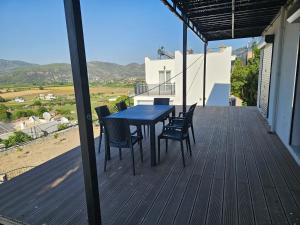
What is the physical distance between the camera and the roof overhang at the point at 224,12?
3.54 metres

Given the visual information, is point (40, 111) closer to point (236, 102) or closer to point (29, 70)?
point (29, 70)

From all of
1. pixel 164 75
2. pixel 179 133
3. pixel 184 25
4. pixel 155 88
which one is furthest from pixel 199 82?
pixel 179 133

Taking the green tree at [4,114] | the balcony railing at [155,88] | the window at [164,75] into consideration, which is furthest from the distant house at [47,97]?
the window at [164,75]

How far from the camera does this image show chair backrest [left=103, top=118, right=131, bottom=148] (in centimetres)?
259

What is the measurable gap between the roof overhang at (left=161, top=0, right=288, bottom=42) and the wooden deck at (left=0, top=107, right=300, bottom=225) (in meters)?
2.66

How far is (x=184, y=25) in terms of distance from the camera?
4465mm

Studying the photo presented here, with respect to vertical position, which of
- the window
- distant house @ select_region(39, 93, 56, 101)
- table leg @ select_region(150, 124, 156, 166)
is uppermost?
the window

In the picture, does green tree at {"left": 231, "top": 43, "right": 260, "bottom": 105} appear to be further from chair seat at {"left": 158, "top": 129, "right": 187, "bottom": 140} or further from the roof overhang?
chair seat at {"left": 158, "top": 129, "right": 187, "bottom": 140}

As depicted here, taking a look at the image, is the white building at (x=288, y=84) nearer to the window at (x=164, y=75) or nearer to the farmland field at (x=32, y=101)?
the farmland field at (x=32, y=101)

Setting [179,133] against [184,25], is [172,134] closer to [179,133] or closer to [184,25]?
[179,133]

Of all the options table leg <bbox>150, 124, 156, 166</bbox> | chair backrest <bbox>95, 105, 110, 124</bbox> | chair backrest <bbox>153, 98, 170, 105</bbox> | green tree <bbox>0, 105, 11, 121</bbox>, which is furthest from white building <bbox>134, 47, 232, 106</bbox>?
table leg <bbox>150, 124, 156, 166</bbox>

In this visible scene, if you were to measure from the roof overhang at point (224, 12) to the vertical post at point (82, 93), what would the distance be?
2.29 m

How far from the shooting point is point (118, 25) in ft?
38.5

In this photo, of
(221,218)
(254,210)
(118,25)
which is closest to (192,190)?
(221,218)
